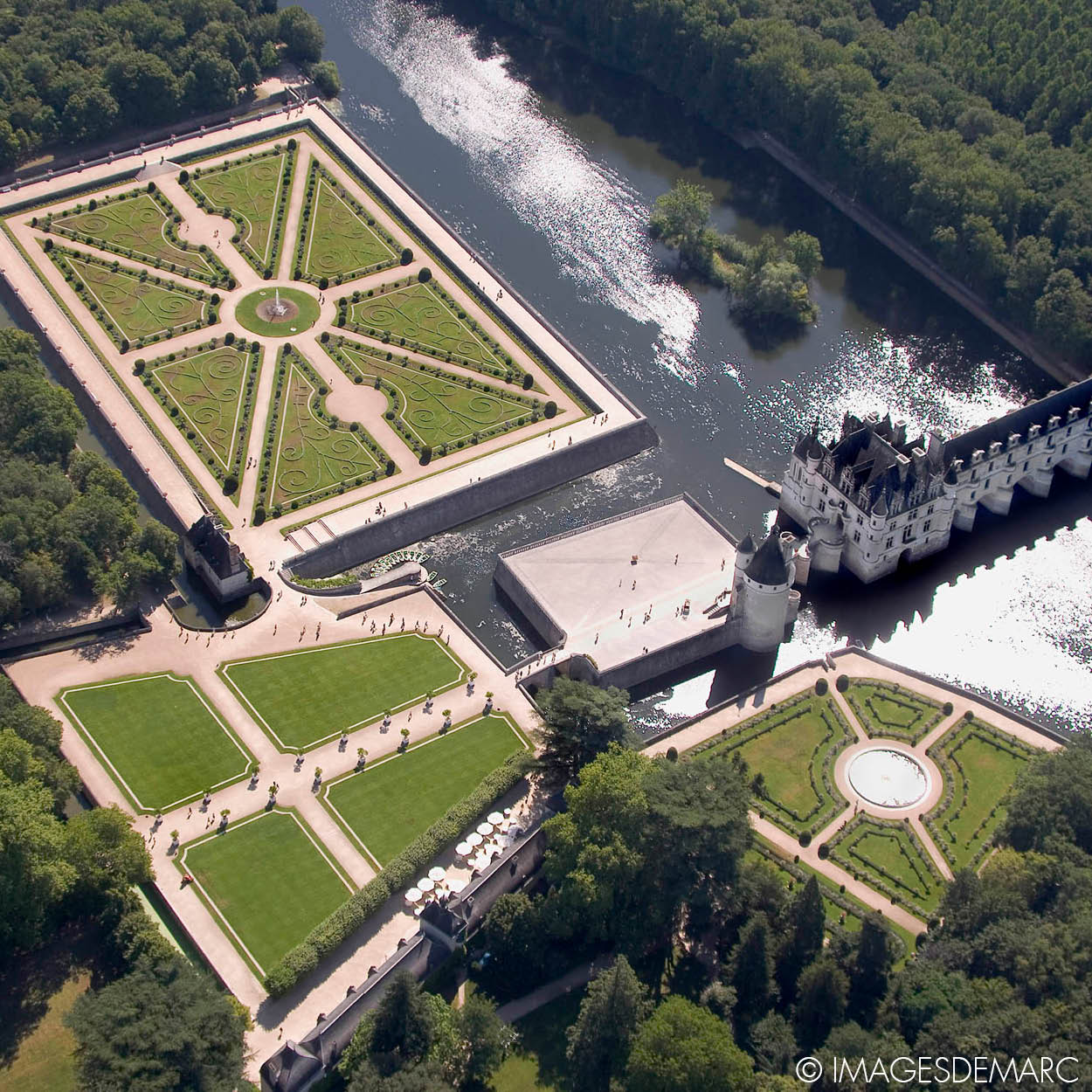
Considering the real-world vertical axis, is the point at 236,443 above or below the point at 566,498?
above

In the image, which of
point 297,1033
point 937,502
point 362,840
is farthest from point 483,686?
point 937,502

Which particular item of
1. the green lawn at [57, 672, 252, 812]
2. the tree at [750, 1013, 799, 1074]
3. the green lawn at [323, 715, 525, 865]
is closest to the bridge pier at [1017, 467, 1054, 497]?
the green lawn at [323, 715, 525, 865]

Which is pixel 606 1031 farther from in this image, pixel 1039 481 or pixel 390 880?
pixel 1039 481

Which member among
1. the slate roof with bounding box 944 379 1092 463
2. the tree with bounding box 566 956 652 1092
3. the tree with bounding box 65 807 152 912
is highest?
the tree with bounding box 65 807 152 912

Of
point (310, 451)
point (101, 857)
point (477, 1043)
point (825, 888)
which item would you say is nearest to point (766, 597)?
point (825, 888)

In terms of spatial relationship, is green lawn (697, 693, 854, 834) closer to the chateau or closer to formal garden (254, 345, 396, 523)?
the chateau

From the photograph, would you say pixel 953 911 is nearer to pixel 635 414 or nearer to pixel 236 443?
pixel 635 414
